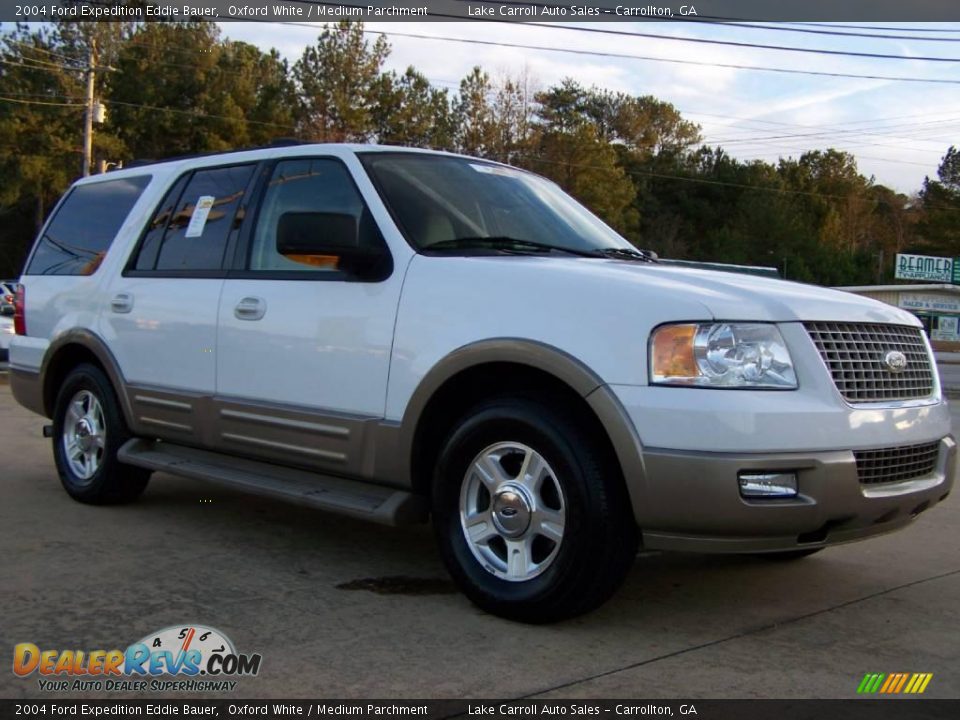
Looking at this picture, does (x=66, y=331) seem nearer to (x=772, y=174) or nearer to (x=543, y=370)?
(x=543, y=370)

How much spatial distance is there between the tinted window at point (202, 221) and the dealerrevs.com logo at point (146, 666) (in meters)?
2.22

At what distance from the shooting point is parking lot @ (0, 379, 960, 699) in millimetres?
3336

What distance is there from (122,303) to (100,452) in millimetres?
907

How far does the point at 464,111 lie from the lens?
48781 mm

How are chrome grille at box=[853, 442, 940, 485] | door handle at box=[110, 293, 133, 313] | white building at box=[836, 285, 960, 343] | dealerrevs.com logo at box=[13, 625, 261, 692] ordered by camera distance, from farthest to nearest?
1. white building at box=[836, 285, 960, 343]
2. door handle at box=[110, 293, 133, 313]
3. chrome grille at box=[853, 442, 940, 485]
4. dealerrevs.com logo at box=[13, 625, 261, 692]

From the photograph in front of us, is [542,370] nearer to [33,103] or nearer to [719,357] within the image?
[719,357]

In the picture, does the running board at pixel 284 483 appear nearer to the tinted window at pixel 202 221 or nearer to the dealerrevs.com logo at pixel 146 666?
the dealerrevs.com logo at pixel 146 666

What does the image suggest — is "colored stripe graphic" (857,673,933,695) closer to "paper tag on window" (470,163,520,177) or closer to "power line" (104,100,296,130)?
"paper tag on window" (470,163,520,177)

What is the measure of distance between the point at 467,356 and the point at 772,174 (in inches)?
2805

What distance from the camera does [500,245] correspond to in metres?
4.50

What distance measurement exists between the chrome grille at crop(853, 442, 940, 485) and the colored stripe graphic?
2.17ft

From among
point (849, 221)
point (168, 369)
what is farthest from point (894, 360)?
point (849, 221)

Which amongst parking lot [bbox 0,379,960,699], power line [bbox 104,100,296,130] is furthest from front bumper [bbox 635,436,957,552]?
power line [bbox 104,100,296,130]
